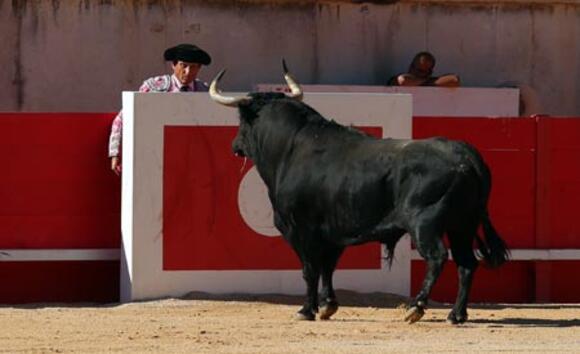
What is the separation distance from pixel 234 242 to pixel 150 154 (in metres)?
0.77

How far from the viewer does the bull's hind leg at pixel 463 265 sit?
10648 mm

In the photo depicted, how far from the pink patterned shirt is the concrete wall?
12.1 feet

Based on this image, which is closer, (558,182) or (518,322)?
(518,322)

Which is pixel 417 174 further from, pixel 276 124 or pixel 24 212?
pixel 24 212

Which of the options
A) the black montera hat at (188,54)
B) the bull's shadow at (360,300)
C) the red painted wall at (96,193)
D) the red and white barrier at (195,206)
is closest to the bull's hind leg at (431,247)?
the bull's shadow at (360,300)

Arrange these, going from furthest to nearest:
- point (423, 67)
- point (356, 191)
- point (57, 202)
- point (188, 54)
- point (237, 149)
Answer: point (423, 67) → point (57, 202) → point (188, 54) → point (237, 149) → point (356, 191)

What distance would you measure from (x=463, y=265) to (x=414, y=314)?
54cm

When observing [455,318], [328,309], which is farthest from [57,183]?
[455,318]

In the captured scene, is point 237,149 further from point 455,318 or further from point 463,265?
point 455,318

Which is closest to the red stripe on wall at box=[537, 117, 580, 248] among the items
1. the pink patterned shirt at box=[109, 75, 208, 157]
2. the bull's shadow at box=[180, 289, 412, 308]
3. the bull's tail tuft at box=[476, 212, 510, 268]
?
the bull's shadow at box=[180, 289, 412, 308]

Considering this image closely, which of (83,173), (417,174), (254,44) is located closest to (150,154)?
(83,173)

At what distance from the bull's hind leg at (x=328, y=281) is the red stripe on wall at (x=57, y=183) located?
178 centimetres

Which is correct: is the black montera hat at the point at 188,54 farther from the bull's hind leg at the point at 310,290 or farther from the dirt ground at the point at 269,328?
the bull's hind leg at the point at 310,290

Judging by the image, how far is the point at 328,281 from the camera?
11.0 meters
